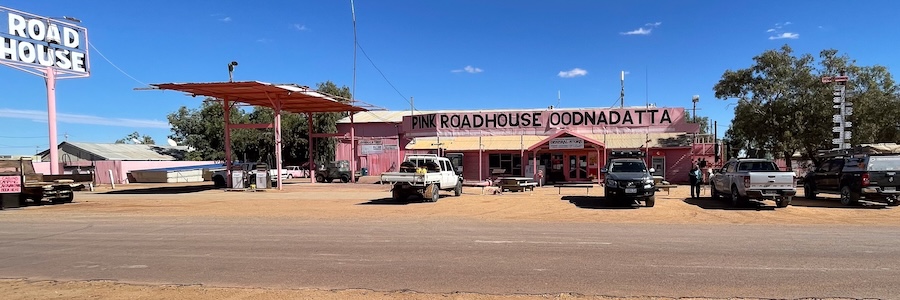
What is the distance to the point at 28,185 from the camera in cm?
2159

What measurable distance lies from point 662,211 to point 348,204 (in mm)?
11306

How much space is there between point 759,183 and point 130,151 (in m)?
64.0

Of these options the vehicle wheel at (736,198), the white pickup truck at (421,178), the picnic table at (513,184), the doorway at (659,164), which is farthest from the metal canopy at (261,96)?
the vehicle wheel at (736,198)

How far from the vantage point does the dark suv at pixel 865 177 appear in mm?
16750

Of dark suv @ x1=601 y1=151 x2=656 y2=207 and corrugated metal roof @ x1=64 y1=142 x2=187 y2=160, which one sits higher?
corrugated metal roof @ x1=64 y1=142 x2=187 y2=160

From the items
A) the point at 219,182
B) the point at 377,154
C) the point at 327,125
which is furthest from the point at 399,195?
the point at 327,125

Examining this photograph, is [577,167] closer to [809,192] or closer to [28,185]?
[809,192]

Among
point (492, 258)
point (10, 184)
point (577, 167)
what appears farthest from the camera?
point (577, 167)

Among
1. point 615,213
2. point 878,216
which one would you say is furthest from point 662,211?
point 878,216

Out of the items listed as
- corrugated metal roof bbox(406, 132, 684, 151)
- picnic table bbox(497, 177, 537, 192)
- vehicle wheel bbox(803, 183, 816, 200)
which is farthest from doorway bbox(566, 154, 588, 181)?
vehicle wheel bbox(803, 183, 816, 200)

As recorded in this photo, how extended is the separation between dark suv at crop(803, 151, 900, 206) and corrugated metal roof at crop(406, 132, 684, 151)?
14.6m

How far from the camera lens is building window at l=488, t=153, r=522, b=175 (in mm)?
35594

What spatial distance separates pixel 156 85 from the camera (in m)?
27.6

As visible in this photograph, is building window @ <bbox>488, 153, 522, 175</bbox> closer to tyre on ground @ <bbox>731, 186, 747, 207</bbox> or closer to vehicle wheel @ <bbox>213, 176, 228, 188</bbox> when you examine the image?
vehicle wheel @ <bbox>213, 176, 228, 188</bbox>
